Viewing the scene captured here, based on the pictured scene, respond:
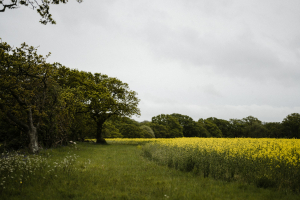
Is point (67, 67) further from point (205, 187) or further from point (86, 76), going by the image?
point (205, 187)

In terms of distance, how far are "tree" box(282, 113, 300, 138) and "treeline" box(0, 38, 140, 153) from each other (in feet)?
190

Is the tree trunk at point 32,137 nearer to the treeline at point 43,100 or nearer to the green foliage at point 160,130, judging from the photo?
the treeline at point 43,100

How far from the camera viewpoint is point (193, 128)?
88.4m

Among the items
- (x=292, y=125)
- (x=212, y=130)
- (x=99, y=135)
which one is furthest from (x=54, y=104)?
(x=212, y=130)

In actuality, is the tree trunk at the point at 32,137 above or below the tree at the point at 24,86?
below

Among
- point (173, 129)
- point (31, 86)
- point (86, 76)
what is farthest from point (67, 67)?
point (173, 129)

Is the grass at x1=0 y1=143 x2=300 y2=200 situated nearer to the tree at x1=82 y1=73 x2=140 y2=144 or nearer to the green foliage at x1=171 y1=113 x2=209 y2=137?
the tree at x1=82 y1=73 x2=140 y2=144

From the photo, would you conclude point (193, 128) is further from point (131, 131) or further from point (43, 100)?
point (43, 100)

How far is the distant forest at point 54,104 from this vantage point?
12163 mm

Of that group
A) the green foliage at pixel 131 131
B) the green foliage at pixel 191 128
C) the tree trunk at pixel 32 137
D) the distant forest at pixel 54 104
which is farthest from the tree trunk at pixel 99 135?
the green foliage at pixel 191 128

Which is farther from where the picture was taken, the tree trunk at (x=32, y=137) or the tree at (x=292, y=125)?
the tree at (x=292, y=125)

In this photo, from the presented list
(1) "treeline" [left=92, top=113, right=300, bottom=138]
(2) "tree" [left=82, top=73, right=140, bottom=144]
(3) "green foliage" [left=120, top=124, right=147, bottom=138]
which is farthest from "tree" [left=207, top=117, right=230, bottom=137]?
(2) "tree" [left=82, top=73, right=140, bottom=144]

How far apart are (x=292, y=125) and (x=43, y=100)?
74360 mm

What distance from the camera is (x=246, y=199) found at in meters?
6.19
